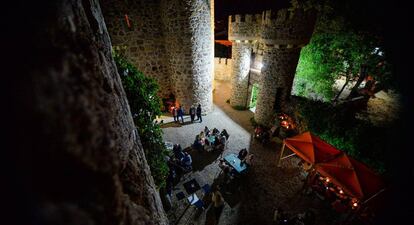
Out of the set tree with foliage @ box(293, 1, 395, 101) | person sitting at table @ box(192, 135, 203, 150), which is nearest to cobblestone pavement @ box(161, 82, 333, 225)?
person sitting at table @ box(192, 135, 203, 150)

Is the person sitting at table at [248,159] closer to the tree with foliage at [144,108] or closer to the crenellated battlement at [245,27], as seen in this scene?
the tree with foliage at [144,108]

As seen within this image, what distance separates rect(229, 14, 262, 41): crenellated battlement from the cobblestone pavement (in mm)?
5327

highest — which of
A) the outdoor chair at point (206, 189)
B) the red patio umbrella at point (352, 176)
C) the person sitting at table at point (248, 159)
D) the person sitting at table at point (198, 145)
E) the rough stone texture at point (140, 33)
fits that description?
the rough stone texture at point (140, 33)

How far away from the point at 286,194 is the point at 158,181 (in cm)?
485

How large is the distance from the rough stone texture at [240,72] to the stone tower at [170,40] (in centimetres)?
196

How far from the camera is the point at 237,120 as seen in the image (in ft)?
40.6

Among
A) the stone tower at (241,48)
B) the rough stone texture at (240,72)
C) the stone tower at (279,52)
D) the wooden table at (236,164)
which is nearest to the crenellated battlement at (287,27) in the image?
the stone tower at (279,52)

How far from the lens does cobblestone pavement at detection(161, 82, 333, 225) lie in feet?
21.1

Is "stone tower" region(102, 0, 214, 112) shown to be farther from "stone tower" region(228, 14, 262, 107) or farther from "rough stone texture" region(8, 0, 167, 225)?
"rough stone texture" region(8, 0, 167, 225)

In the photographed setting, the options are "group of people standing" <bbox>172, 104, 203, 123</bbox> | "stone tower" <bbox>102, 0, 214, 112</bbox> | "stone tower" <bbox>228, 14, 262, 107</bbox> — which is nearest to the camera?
"stone tower" <bbox>102, 0, 214, 112</bbox>

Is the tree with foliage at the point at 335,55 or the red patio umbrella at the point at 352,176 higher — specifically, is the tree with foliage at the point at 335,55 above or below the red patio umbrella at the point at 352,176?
above

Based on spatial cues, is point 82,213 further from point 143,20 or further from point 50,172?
point 143,20

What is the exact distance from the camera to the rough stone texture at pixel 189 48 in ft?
31.2

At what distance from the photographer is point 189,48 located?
407 inches
